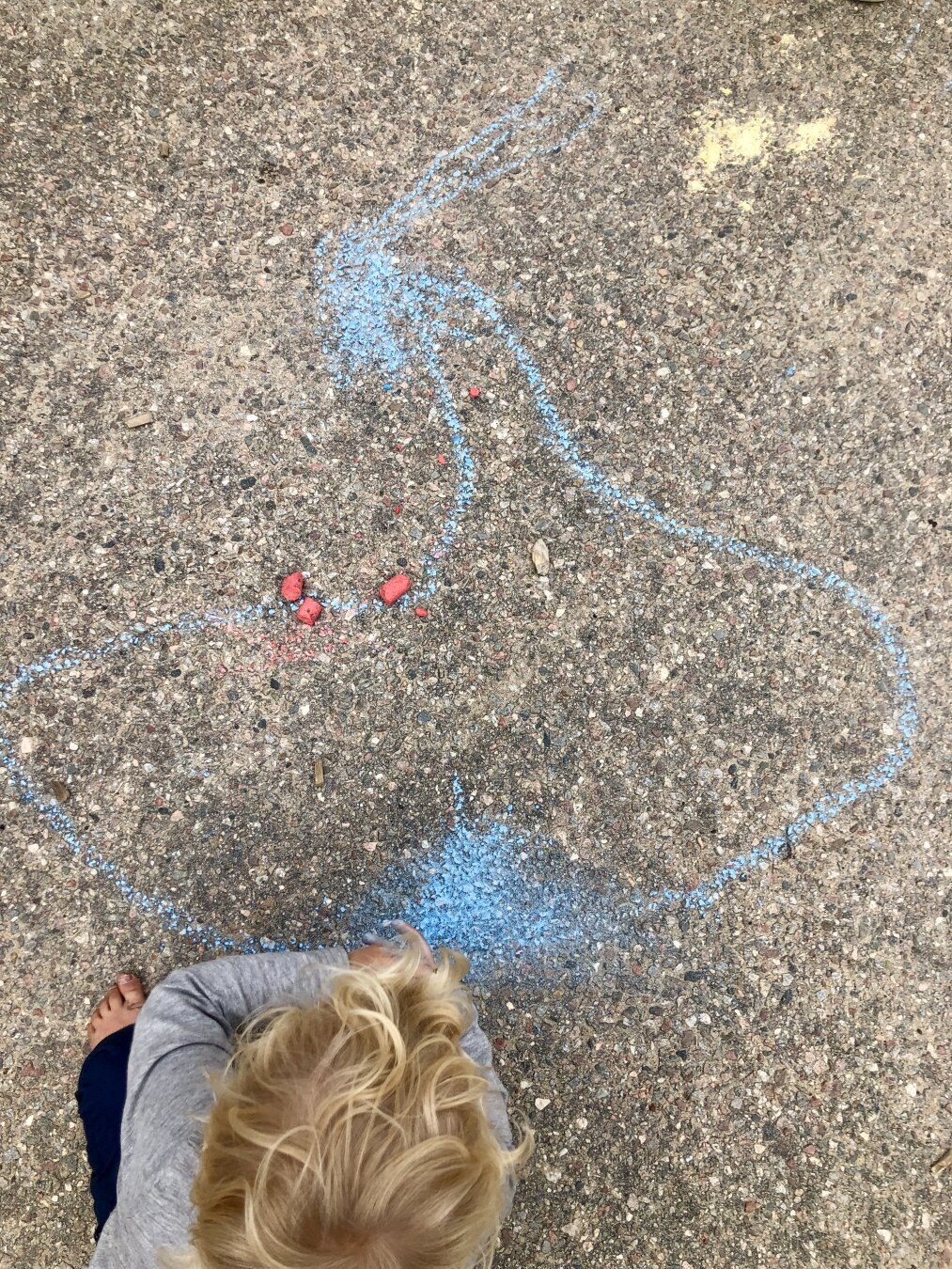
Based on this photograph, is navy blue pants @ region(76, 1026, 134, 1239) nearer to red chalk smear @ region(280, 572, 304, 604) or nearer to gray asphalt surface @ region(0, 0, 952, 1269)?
gray asphalt surface @ region(0, 0, 952, 1269)

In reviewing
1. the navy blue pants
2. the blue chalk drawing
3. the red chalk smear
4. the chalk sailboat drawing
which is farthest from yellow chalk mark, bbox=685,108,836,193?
the navy blue pants

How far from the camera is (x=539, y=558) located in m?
2.25

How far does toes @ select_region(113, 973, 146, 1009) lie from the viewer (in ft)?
6.66

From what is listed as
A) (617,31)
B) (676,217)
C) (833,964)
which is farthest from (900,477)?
(617,31)

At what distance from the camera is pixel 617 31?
2336 millimetres

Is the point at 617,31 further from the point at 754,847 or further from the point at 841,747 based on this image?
the point at 754,847

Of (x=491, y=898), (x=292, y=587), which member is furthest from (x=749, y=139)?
(x=491, y=898)

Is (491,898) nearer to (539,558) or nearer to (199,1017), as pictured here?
(199,1017)

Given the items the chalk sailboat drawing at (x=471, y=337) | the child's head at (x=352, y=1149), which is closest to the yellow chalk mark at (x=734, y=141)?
the chalk sailboat drawing at (x=471, y=337)

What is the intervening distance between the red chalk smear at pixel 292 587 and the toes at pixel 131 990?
41.9 inches

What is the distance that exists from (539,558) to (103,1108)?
1.77 m

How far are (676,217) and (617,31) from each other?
0.57 m

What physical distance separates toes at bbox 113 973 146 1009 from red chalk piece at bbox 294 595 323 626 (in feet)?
3.35

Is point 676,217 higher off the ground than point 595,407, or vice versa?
point 676,217
